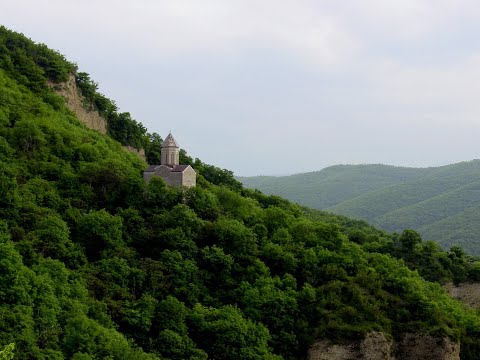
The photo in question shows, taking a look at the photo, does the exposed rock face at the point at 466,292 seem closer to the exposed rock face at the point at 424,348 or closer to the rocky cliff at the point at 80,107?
the exposed rock face at the point at 424,348

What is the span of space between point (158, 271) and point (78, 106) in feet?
86.3

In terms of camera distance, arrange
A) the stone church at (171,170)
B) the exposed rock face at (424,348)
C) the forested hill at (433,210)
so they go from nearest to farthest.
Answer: the exposed rock face at (424,348) → the stone church at (171,170) → the forested hill at (433,210)

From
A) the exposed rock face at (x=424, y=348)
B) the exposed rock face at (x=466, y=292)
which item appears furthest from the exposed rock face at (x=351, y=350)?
the exposed rock face at (x=466, y=292)

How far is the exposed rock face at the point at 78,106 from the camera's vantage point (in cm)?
5675

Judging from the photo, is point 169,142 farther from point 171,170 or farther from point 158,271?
point 158,271

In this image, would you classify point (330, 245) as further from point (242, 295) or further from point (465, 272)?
point (465, 272)

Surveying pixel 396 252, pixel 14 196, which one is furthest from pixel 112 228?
pixel 396 252

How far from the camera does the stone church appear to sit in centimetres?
4566

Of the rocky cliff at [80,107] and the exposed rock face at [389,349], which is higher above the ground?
the rocky cliff at [80,107]

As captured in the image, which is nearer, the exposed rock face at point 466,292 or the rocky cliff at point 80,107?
the exposed rock face at point 466,292

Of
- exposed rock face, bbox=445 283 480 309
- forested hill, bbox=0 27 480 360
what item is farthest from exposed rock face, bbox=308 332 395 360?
exposed rock face, bbox=445 283 480 309

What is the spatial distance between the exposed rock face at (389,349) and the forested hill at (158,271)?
1.74 feet

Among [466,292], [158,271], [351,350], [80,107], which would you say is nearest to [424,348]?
[351,350]

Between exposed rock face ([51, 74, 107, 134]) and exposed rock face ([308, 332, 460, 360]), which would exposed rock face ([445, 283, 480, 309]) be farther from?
exposed rock face ([51, 74, 107, 134])
